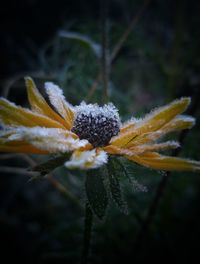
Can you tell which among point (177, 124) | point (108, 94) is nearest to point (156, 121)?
point (177, 124)

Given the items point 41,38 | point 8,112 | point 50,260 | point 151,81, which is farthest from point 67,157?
point 41,38

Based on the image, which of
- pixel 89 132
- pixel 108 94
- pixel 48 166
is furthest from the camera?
pixel 108 94

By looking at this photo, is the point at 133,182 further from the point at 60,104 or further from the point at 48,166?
the point at 60,104

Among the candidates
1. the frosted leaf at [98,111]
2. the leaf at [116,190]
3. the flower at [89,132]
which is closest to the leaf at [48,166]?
the flower at [89,132]

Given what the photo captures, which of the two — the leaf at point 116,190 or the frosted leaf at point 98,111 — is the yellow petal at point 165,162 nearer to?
the leaf at point 116,190

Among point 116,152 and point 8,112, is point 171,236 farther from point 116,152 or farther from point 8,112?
point 8,112

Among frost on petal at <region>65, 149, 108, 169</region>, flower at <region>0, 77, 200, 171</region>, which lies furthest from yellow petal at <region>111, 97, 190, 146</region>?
frost on petal at <region>65, 149, 108, 169</region>
